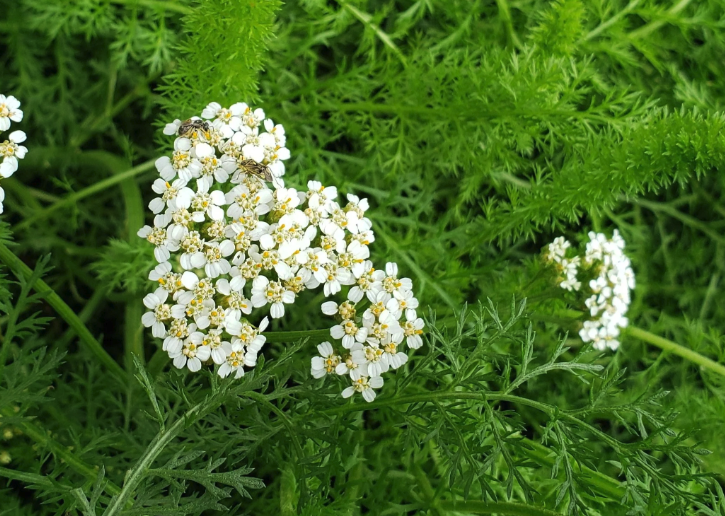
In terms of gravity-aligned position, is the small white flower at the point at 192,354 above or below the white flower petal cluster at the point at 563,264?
above

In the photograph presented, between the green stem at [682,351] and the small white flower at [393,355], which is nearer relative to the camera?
the small white flower at [393,355]

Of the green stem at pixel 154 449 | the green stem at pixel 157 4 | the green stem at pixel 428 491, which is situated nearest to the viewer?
the green stem at pixel 154 449

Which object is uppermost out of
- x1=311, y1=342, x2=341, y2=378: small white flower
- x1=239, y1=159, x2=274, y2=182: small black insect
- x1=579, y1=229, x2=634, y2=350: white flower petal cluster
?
x1=239, y1=159, x2=274, y2=182: small black insect

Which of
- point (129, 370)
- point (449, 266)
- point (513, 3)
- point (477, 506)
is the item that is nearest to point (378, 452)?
point (477, 506)

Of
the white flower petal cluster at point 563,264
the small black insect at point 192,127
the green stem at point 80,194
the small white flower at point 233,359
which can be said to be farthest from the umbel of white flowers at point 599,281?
the green stem at point 80,194

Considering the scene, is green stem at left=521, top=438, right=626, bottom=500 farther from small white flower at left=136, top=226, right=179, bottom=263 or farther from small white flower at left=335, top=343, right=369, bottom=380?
small white flower at left=136, top=226, right=179, bottom=263

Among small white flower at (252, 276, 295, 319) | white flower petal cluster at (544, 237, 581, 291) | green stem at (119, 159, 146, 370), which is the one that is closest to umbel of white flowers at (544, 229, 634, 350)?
white flower petal cluster at (544, 237, 581, 291)

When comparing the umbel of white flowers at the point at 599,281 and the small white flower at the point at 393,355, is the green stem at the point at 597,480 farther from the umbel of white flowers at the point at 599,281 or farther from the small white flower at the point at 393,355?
the small white flower at the point at 393,355
